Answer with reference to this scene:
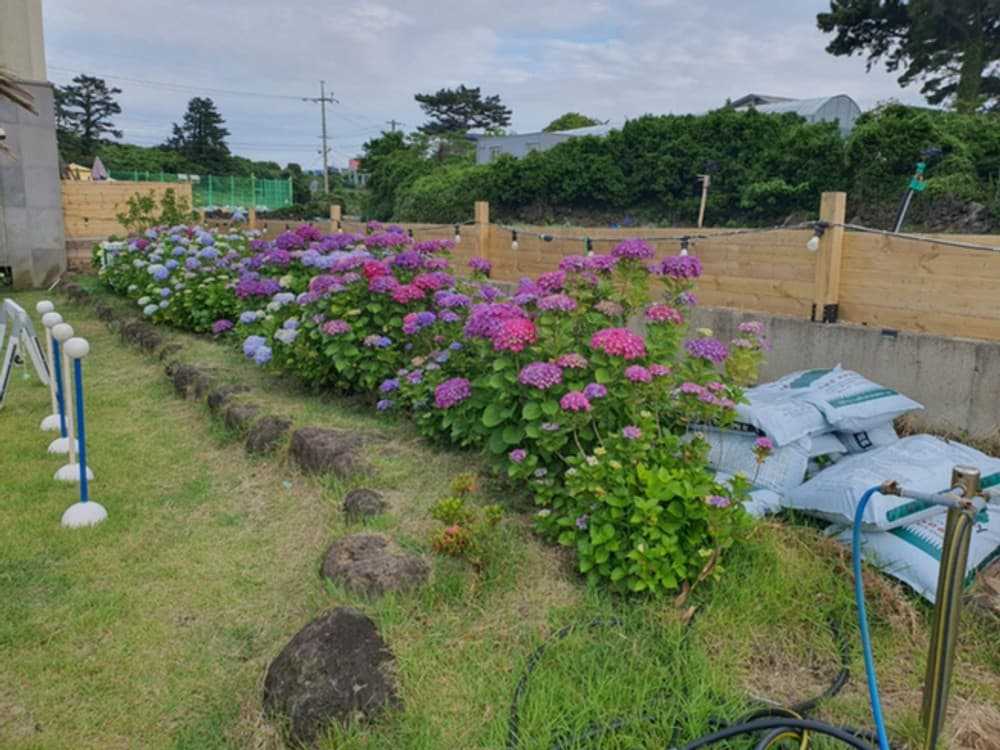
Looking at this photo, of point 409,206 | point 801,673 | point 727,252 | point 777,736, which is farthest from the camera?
point 409,206

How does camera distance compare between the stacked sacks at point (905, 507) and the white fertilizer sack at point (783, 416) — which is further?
the white fertilizer sack at point (783, 416)

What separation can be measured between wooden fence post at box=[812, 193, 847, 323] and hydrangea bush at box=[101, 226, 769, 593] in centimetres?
105

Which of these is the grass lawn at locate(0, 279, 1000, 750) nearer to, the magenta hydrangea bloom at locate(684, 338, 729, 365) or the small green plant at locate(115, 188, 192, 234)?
the magenta hydrangea bloom at locate(684, 338, 729, 365)

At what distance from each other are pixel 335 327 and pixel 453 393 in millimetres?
1031

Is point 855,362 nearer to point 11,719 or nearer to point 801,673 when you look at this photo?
point 801,673

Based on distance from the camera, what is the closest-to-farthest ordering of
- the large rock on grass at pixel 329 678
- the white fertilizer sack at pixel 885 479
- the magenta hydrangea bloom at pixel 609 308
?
the large rock on grass at pixel 329 678 < the white fertilizer sack at pixel 885 479 < the magenta hydrangea bloom at pixel 609 308

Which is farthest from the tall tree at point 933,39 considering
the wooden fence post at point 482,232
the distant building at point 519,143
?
the wooden fence post at point 482,232

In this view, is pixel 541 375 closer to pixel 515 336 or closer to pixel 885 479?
pixel 515 336

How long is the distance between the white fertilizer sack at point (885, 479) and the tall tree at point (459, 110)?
4300cm

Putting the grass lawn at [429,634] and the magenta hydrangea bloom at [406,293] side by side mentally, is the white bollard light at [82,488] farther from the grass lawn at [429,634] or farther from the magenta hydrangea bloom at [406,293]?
the magenta hydrangea bloom at [406,293]

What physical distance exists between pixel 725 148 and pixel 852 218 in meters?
5.33

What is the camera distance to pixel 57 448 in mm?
3578

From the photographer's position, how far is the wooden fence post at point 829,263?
3795 millimetres

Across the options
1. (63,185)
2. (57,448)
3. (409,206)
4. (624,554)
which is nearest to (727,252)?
(624,554)
